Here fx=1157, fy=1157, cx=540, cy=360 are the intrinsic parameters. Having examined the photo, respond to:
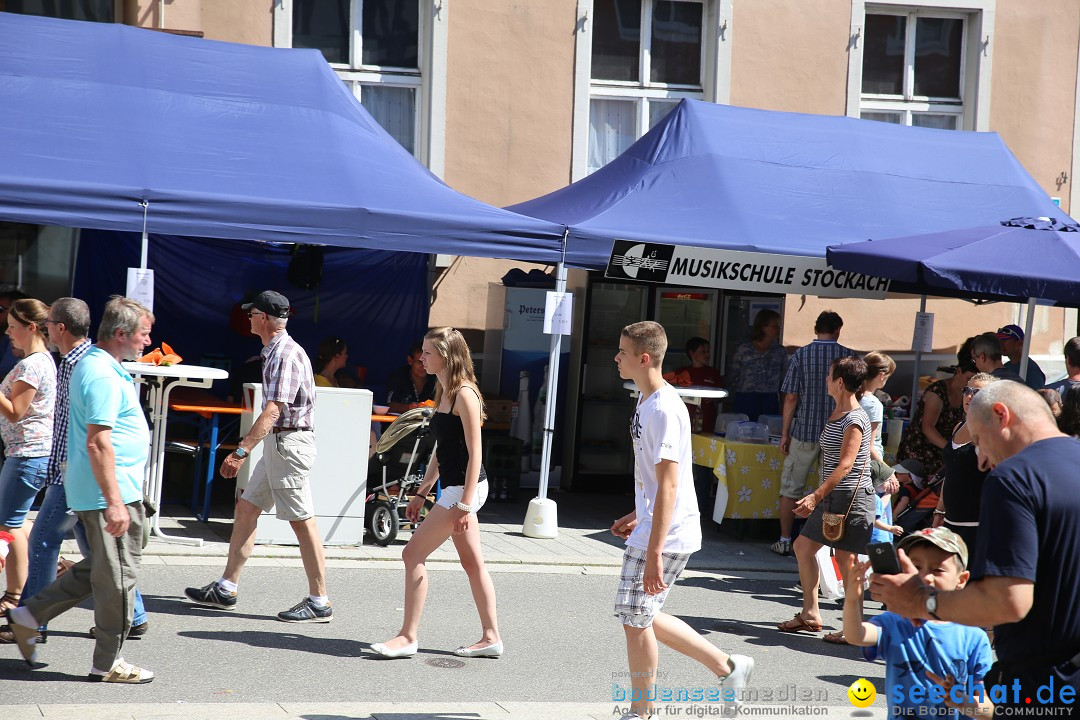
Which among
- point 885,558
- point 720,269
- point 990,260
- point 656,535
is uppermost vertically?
point 990,260

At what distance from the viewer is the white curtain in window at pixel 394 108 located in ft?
42.6

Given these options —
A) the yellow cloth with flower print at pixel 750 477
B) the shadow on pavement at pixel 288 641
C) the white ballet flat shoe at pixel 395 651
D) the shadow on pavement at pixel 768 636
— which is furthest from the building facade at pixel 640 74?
the white ballet flat shoe at pixel 395 651

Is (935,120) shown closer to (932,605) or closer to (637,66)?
(637,66)

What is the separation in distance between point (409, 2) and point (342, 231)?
17.1 feet

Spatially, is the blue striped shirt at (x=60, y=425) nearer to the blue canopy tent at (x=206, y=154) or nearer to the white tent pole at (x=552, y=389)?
the blue canopy tent at (x=206, y=154)

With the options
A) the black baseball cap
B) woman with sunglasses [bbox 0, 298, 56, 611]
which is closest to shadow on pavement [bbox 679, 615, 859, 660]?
the black baseball cap

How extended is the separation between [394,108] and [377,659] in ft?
27.5

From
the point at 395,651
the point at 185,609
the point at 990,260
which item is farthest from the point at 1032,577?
the point at 990,260

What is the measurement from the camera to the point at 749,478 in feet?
32.6

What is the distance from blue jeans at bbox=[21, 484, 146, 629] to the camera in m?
5.45

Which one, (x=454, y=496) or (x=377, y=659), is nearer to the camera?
(x=454, y=496)

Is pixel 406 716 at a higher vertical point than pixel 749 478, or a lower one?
lower

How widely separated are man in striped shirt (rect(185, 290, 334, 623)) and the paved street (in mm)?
131

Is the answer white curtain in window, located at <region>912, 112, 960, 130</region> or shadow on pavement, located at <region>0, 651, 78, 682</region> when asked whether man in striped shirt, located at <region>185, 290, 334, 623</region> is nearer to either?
shadow on pavement, located at <region>0, 651, 78, 682</region>
